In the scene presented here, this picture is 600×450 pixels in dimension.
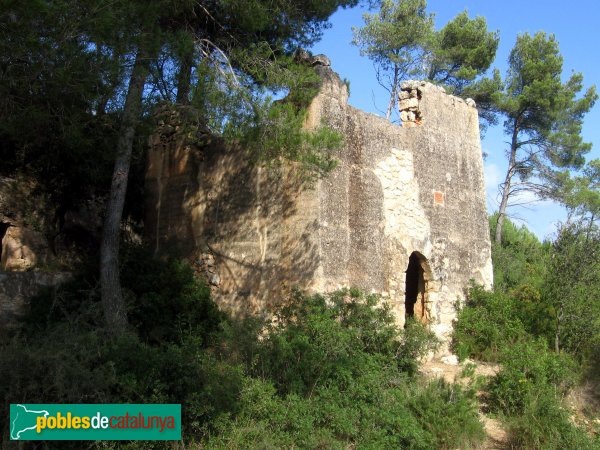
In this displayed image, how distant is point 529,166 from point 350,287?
44.2ft

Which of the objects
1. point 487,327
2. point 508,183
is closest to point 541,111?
point 508,183

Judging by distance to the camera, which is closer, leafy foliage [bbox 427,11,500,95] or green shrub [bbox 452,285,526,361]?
green shrub [bbox 452,285,526,361]

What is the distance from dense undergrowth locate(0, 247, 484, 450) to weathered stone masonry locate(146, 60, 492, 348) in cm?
51

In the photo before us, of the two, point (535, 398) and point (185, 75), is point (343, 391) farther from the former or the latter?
point (185, 75)

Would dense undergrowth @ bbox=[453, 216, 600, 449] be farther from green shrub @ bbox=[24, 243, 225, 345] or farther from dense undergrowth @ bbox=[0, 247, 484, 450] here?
green shrub @ bbox=[24, 243, 225, 345]

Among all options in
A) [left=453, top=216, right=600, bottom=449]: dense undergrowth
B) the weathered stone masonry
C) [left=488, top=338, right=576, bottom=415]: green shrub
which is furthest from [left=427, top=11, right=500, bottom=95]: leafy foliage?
[left=488, top=338, right=576, bottom=415]: green shrub

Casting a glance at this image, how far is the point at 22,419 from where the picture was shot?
544cm

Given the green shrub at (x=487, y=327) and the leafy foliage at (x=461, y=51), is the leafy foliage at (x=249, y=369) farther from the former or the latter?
the leafy foliage at (x=461, y=51)

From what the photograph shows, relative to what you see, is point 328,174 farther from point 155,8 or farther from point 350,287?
point 155,8

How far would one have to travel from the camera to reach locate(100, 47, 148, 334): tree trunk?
7.67 m

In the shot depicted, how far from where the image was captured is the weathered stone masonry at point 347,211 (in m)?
8.51

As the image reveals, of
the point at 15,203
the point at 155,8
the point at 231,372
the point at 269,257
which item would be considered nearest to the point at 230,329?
the point at 231,372

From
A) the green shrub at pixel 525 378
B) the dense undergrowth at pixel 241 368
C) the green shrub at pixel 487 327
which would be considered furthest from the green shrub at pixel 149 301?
the green shrub at pixel 487 327

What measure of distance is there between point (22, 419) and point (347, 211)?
16.3 feet
